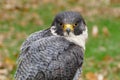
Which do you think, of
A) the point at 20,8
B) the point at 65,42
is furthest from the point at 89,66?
the point at 20,8

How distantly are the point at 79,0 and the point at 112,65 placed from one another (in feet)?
25.4

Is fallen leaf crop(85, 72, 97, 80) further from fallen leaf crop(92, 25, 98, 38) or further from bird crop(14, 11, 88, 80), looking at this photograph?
fallen leaf crop(92, 25, 98, 38)

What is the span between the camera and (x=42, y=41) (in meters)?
6.57

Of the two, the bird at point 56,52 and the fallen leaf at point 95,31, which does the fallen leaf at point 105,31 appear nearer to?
the fallen leaf at point 95,31

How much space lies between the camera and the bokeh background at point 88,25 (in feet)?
31.4

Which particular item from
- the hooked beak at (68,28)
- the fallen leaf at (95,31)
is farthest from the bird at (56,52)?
the fallen leaf at (95,31)

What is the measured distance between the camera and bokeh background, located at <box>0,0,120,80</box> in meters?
9.58

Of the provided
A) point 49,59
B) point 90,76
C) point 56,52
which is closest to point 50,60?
point 49,59

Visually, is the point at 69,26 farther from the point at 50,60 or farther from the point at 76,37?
the point at 50,60

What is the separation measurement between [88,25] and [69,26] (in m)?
7.01

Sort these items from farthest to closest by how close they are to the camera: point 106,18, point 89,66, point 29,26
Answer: point 106,18
point 29,26
point 89,66

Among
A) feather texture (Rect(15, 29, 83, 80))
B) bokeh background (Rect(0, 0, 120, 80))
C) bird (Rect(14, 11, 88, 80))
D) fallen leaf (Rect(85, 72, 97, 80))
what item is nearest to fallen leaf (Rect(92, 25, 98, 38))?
bokeh background (Rect(0, 0, 120, 80))

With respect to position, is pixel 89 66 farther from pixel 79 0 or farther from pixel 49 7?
pixel 79 0

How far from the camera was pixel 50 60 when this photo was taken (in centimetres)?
634
